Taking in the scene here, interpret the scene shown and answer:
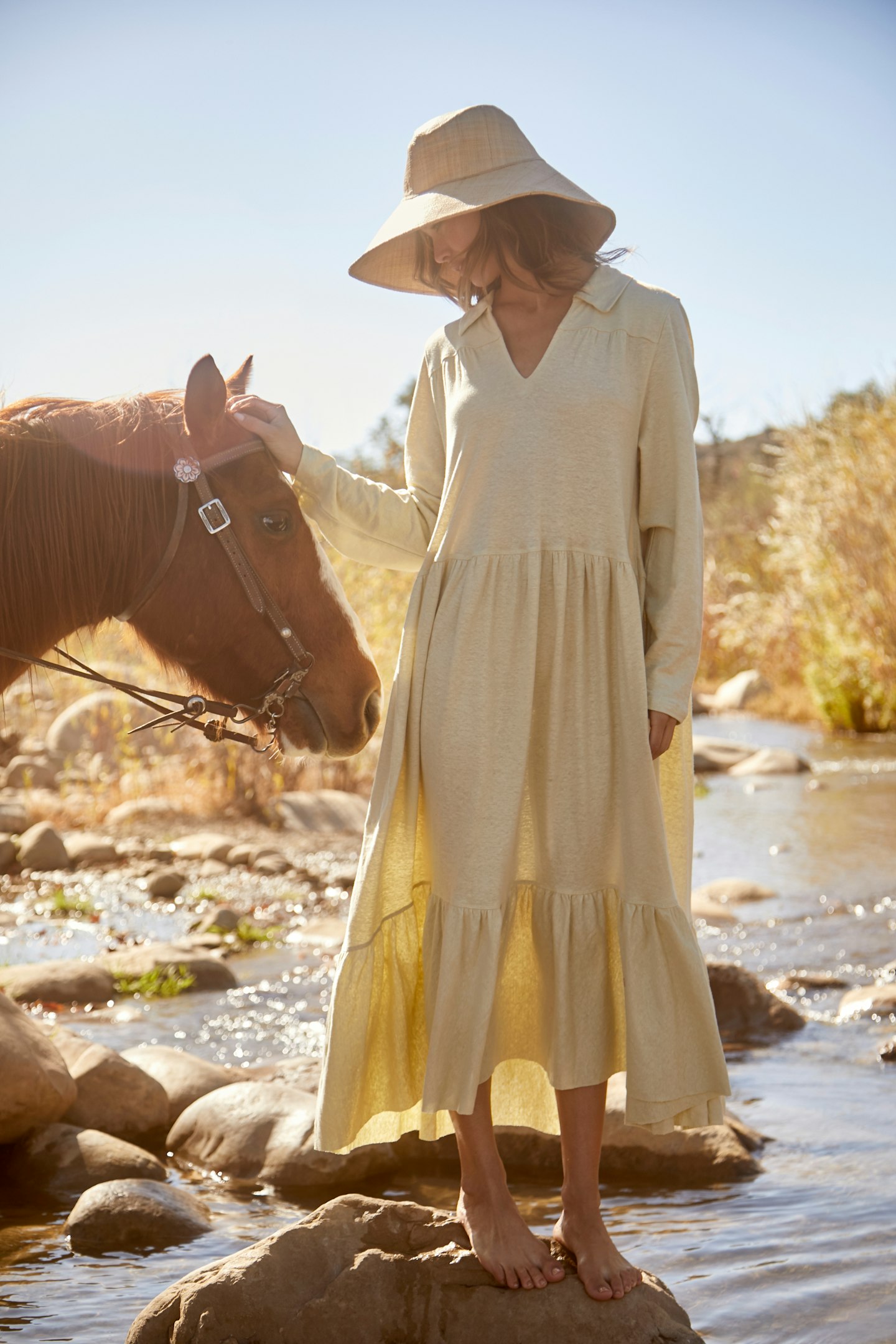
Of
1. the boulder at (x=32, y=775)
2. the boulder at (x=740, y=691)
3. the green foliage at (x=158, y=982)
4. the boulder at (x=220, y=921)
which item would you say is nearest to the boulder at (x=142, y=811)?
the boulder at (x=32, y=775)

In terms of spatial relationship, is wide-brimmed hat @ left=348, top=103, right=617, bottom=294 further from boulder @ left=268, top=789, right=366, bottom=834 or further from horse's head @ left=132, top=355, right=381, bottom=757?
boulder @ left=268, top=789, right=366, bottom=834

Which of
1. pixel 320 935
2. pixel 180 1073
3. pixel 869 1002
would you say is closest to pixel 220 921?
pixel 320 935

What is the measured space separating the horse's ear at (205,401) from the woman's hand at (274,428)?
0.06 meters

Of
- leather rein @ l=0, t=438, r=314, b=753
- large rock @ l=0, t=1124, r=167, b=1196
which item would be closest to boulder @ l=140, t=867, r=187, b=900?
large rock @ l=0, t=1124, r=167, b=1196

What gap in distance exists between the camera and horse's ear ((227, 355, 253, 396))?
2822mm

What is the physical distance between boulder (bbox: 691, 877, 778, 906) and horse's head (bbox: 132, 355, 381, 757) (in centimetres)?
499

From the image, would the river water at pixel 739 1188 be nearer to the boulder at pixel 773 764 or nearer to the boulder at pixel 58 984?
the boulder at pixel 58 984

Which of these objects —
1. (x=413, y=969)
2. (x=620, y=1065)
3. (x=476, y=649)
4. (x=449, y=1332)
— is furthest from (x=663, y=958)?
(x=449, y=1332)

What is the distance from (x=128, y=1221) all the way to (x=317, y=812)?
5948 mm

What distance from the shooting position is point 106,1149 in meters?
3.54

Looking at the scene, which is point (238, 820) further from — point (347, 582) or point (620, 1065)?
point (620, 1065)

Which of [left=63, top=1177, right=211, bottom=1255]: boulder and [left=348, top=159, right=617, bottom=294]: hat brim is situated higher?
[left=348, top=159, right=617, bottom=294]: hat brim

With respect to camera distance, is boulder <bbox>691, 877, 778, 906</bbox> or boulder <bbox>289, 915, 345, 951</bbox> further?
boulder <bbox>691, 877, 778, 906</bbox>

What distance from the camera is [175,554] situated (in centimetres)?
264
